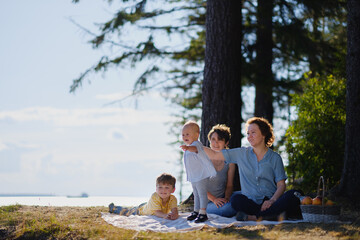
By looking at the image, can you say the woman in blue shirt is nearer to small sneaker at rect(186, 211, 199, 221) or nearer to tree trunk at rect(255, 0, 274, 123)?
small sneaker at rect(186, 211, 199, 221)

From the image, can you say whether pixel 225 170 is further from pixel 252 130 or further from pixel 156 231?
pixel 156 231

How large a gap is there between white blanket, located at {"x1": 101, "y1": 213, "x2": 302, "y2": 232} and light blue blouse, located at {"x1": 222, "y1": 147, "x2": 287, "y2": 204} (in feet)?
1.57

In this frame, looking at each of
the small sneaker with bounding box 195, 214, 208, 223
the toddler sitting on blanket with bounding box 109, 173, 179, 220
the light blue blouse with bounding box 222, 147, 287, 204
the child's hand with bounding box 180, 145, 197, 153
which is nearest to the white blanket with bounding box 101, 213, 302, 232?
the small sneaker with bounding box 195, 214, 208, 223

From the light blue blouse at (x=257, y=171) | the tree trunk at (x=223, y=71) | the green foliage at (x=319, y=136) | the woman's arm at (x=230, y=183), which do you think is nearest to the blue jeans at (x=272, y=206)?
the light blue blouse at (x=257, y=171)

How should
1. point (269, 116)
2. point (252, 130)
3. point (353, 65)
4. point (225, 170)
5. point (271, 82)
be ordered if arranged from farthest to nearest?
point (269, 116)
point (271, 82)
point (353, 65)
point (225, 170)
point (252, 130)

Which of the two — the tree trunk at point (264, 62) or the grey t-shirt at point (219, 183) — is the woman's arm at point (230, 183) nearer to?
the grey t-shirt at point (219, 183)

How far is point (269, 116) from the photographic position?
1154 cm

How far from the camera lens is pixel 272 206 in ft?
18.1

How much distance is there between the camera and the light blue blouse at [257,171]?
577cm

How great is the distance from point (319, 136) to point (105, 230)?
6348 mm

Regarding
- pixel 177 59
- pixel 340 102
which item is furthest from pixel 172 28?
pixel 340 102

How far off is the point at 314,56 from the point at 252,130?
5126 mm

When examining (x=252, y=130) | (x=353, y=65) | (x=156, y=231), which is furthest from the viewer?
(x=353, y=65)

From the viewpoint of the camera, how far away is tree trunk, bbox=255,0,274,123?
10117mm
